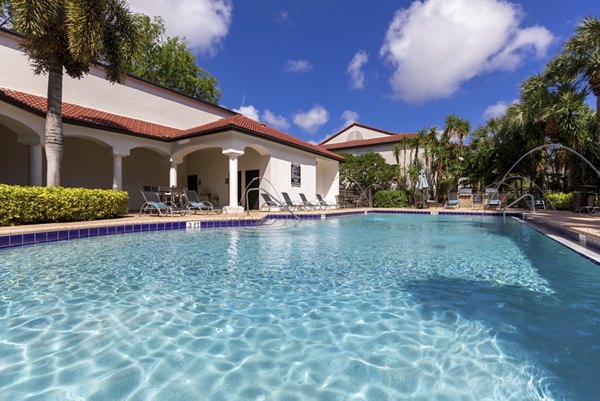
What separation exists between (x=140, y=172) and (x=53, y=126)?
726 centimetres

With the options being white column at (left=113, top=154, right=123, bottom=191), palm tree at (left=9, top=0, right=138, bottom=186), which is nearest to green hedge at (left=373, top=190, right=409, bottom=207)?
white column at (left=113, top=154, right=123, bottom=191)

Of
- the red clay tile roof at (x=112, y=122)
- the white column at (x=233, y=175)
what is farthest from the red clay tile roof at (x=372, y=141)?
Result: the white column at (x=233, y=175)

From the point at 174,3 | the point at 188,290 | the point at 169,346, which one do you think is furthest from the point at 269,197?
the point at 174,3

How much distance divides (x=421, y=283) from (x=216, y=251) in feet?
13.1

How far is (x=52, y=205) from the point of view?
27.3 ft

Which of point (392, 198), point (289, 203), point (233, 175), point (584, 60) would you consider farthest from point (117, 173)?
point (584, 60)

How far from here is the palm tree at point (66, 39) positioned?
806 centimetres

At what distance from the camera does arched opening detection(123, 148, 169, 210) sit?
16.1 m

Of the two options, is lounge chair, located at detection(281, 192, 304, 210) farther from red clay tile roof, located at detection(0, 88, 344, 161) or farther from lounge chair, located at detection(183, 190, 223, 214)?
lounge chair, located at detection(183, 190, 223, 214)

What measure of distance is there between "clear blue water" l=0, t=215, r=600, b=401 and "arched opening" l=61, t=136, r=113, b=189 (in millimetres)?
10336

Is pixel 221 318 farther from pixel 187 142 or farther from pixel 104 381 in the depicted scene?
pixel 187 142

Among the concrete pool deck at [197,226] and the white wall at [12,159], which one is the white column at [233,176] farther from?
the white wall at [12,159]

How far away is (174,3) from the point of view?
81.4 ft

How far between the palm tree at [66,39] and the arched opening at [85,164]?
4.22 metres
